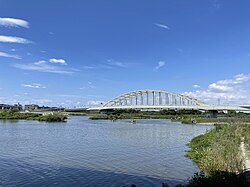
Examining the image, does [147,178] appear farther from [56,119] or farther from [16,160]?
[56,119]

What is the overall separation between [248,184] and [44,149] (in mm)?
17848

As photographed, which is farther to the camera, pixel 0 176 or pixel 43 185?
pixel 0 176

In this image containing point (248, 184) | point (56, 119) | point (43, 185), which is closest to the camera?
point (248, 184)

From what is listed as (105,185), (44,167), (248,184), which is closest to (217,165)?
(248,184)

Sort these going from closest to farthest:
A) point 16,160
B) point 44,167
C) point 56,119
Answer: point 44,167, point 16,160, point 56,119

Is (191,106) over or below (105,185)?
over

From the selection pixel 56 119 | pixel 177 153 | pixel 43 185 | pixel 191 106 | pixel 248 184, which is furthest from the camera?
pixel 191 106

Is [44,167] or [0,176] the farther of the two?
[44,167]

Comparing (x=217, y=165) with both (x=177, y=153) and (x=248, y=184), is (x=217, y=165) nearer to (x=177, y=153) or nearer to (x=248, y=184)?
(x=248, y=184)

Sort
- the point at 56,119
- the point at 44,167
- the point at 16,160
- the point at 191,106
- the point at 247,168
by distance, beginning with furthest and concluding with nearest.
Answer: the point at 191,106 < the point at 56,119 < the point at 16,160 < the point at 44,167 < the point at 247,168

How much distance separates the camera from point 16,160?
64.8 ft

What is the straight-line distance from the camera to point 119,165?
18.7 m

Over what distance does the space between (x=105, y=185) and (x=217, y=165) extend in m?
5.00

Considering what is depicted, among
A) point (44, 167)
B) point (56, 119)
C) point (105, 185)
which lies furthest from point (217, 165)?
point (56, 119)
